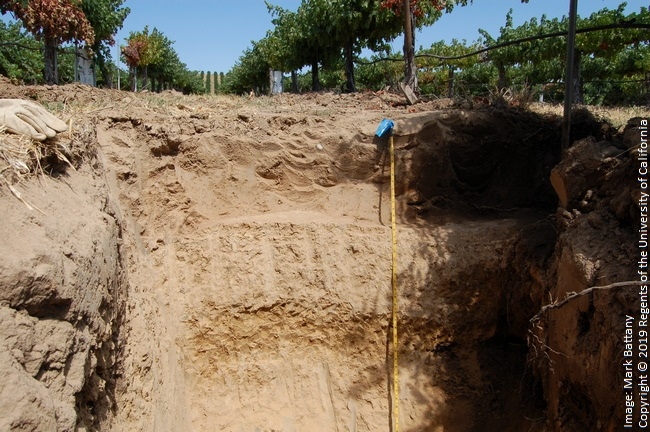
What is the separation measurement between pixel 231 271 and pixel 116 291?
1.87 m

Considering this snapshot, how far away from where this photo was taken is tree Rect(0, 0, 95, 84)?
9.80 metres

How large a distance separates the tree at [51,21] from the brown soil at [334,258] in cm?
388

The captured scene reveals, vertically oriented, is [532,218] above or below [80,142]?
below

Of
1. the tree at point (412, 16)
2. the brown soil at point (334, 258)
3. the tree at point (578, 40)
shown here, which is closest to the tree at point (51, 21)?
the brown soil at point (334, 258)

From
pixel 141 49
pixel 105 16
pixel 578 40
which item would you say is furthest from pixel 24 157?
pixel 141 49

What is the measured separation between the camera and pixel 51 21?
1043cm

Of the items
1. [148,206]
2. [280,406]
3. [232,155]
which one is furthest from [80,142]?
[280,406]

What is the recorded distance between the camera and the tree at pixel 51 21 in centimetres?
980

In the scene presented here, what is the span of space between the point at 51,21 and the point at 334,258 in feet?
28.6

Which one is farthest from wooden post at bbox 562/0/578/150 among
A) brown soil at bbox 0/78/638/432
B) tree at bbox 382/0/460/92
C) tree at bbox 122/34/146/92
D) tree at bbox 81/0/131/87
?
tree at bbox 122/34/146/92

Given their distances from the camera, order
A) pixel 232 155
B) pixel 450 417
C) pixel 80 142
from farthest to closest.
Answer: pixel 232 155
pixel 450 417
pixel 80 142

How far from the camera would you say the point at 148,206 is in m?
5.69

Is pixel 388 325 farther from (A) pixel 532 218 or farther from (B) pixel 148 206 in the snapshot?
(B) pixel 148 206

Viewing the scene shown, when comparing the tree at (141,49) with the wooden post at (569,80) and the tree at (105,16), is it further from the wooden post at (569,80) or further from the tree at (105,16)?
the wooden post at (569,80)
